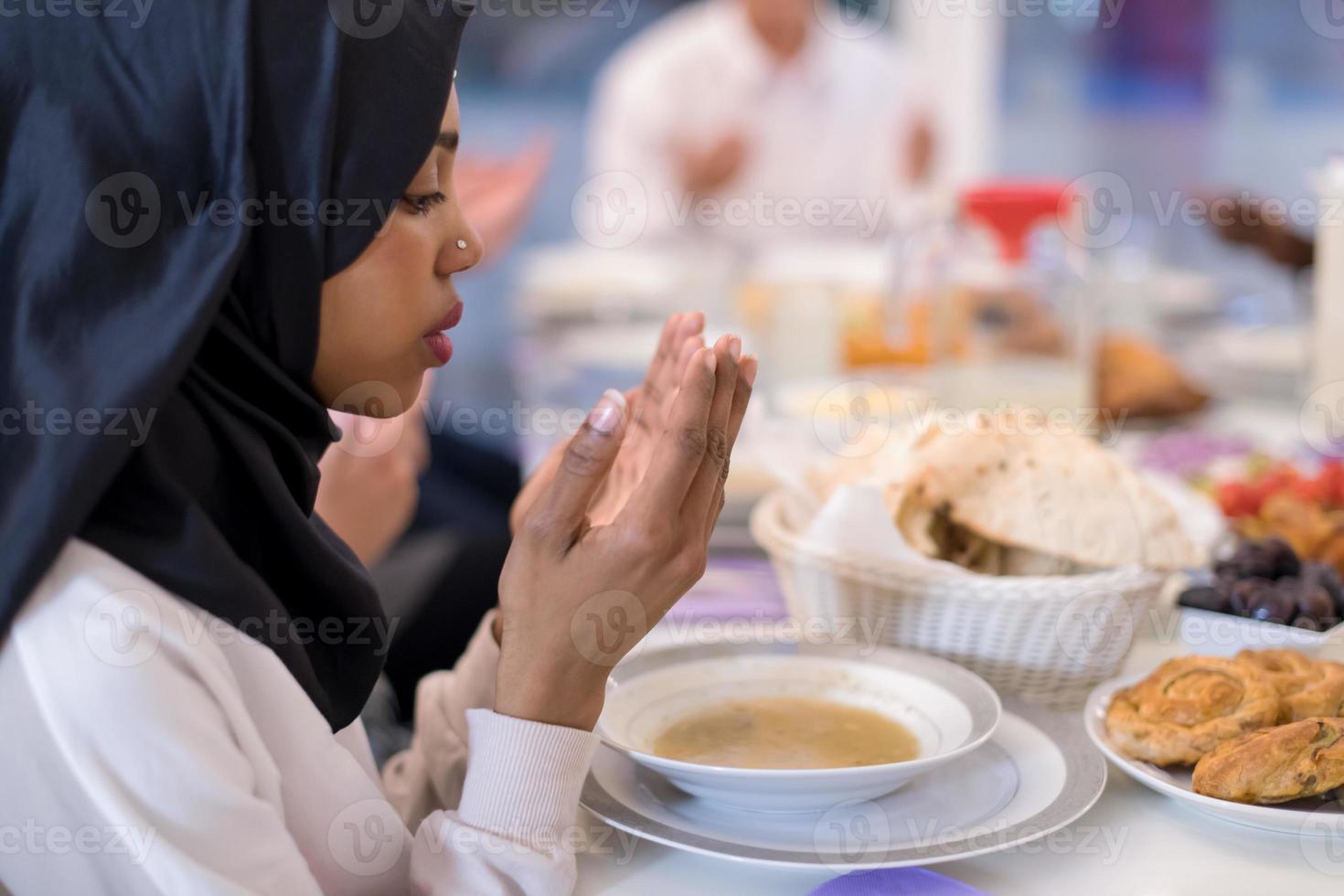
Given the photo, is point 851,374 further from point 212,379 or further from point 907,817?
point 212,379

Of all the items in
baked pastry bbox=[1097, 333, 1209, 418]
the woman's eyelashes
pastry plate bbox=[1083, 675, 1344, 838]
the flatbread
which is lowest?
baked pastry bbox=[1097, 333, 1209, 418]

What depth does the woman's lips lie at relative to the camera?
0.82 meters

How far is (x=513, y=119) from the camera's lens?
5.16 m

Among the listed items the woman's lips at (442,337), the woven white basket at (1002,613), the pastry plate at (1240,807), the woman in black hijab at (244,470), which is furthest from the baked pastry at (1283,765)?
the woman's lips at (442,337)

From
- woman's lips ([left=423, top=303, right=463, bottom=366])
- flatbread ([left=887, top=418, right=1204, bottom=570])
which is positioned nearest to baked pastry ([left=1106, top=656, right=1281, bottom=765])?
flatbread ([left=887, top=418, right=1204, bottom=570])

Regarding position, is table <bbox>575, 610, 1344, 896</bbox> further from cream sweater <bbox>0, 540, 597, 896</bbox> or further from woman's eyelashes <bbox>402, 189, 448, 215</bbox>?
woman's eyelashes <bbox>402, 189, 448, 215</bbox>

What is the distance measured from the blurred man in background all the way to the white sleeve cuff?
2661mm

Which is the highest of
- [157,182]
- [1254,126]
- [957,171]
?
[157,182]

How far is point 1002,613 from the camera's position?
922 mm

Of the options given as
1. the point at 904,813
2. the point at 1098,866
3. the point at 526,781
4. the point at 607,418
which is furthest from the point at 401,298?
the point at 1098,866

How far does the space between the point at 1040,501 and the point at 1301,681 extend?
0.22 m

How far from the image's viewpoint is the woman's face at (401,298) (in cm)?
77

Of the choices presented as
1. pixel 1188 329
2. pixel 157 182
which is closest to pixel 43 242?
pixel 157 182

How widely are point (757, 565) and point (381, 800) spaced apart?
24.1 inches
